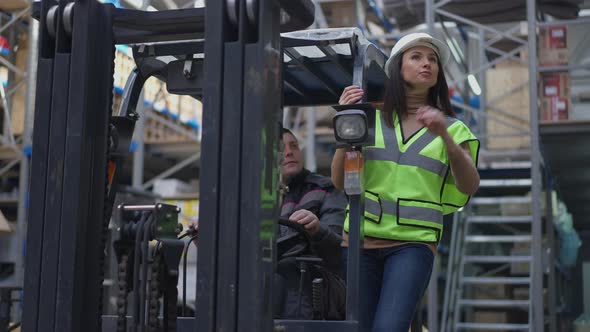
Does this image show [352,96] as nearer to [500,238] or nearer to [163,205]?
[163,205]

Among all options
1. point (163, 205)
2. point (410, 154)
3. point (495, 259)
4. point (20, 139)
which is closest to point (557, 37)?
point (495, 259)

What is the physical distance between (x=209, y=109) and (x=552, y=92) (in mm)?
6610

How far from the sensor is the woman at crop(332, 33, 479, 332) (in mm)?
3234

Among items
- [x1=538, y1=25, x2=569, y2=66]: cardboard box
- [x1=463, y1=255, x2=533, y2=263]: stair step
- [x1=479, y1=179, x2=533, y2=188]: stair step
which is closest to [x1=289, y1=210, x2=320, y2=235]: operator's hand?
[x1=538, y1=25, x2=569, y2=66]: cardboard box

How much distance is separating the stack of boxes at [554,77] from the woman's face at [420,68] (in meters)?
5.19

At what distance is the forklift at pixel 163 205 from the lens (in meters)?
2.43

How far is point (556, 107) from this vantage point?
837cm

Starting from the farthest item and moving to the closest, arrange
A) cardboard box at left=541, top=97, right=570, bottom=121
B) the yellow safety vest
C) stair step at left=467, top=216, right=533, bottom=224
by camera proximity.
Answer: stair step at left=467, top=216, right=533, bottom=224 < cardboard box at left=541, top=97, right=570, bottom=121 < the yellow safety vest

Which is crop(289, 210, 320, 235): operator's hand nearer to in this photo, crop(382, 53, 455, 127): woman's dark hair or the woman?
the woman

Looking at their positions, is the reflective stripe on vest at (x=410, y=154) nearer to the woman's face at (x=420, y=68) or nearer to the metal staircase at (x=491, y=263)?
the woman's face at (x=420, y=68)

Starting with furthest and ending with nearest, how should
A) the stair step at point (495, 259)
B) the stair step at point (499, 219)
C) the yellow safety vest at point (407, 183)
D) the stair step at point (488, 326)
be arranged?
the stair step at point (499, 219) < the stair step at point (495, 259) < the stair step at point (488, 326) < the yellow safety vest at point (407, 183)

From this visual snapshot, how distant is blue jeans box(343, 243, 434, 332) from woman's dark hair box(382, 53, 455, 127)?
56 centimetres

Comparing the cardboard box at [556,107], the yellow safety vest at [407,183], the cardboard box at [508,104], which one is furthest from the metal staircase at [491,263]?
the yellow safety vest at [407,183]

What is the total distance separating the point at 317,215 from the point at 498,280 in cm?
560
